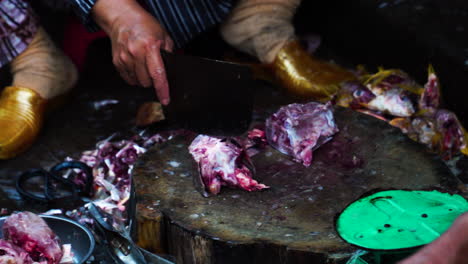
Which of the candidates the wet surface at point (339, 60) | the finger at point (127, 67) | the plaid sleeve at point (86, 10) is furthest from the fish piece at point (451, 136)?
the plaid sleeve at point (86, 10)

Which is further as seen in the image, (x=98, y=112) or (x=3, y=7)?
(x=98, y=112)

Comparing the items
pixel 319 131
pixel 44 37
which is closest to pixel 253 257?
pixel 319 131

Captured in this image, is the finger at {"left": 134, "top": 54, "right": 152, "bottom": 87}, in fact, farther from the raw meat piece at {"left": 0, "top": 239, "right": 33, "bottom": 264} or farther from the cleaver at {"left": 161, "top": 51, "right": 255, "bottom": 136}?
the raw meat piece at {"left": 0, "top": 239, "right": 33, "bottom": 264}

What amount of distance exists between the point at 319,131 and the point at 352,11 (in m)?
1.96

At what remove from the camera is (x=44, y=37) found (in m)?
3.75

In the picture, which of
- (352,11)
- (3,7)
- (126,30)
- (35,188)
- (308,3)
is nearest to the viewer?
(126,30)

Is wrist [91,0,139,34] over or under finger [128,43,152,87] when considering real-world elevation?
over

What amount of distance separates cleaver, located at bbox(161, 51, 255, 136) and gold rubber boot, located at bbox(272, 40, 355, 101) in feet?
3.65

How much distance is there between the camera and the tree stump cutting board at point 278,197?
1958 millimetres

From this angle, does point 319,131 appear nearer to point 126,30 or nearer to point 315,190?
point 315,190

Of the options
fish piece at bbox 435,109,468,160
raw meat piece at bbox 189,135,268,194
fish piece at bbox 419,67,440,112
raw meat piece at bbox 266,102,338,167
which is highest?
raw meat piece at bbox 189,135,268,194

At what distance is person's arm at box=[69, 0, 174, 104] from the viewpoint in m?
2.54

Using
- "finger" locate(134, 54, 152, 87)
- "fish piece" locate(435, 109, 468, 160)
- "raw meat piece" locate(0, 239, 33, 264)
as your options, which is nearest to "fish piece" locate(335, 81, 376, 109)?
"fish piece" locate(435, 109, 468, 160)

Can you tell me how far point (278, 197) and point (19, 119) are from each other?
72.0 inches
